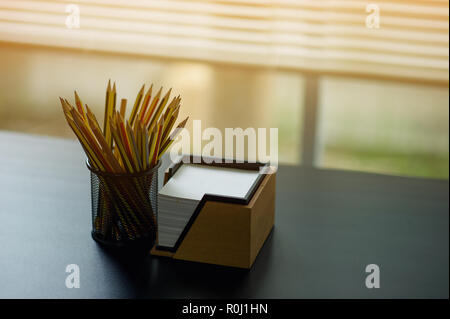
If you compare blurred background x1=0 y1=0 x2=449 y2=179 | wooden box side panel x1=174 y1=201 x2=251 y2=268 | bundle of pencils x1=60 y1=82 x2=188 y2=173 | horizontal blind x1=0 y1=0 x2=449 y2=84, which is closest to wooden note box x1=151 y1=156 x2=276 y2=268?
wooden box side panel x1=174 y1=201 x2=251 y2=268

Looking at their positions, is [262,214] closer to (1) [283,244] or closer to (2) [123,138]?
(1) [283,244]

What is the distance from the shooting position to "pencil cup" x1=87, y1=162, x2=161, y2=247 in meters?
1.02

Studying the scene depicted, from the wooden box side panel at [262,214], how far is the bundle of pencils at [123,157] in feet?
0.56

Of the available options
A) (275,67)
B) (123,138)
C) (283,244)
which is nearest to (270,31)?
(275,67)

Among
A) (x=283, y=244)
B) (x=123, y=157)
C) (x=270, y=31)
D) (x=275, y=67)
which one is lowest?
(x=283, y=244)

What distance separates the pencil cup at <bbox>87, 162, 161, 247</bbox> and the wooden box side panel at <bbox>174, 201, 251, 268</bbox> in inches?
3.4

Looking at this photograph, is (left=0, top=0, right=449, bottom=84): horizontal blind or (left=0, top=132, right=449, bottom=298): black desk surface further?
(left=0, top=0, right=449, bottom=84): horizontal blind

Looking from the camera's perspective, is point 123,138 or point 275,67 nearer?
point 123,138

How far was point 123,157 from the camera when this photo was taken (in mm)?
1000

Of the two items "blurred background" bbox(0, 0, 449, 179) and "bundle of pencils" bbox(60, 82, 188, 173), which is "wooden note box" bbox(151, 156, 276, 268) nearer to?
"bundle of pencils" bbox(60, 82, 188, 173)

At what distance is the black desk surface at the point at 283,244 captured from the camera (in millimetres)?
977

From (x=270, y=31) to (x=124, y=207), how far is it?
7.77 ft

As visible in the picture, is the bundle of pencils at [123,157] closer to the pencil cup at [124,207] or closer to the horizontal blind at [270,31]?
the pencil cup at [124,207]

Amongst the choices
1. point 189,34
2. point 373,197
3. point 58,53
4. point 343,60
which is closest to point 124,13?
point 189,34
